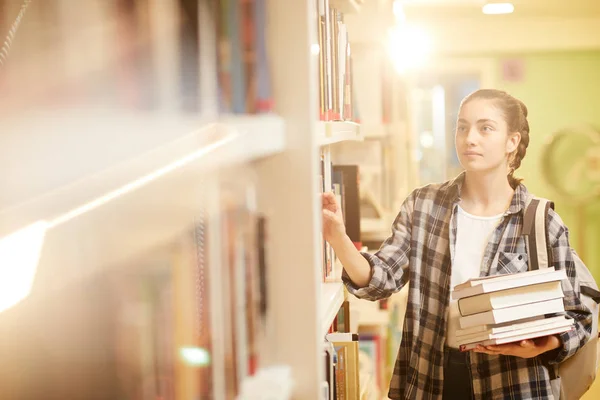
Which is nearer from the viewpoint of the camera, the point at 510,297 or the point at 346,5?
the point at 510,297

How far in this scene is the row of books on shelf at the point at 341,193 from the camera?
159 cm

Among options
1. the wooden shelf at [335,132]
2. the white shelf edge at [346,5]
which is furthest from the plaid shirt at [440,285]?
the white shelf edge at [346,5]

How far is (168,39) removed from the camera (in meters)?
0.62

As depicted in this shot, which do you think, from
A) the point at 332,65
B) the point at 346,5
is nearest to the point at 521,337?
the point at 332,65

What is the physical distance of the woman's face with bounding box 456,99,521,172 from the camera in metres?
1.73

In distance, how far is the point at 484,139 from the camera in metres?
1.73

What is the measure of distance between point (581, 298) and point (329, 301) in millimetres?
728

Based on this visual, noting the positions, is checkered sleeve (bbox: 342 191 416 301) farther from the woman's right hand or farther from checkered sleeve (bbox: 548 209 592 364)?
checkered sleeve (bbox: 548 209 592 364)

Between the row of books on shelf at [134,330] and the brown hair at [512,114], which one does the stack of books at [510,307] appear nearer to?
the brown hair at [512,114]

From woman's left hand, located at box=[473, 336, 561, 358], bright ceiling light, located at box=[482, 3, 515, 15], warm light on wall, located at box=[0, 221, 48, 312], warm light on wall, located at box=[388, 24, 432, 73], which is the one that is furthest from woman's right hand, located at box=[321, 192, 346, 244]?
warm light on wall, located at box=[388, 24, 432, 73]

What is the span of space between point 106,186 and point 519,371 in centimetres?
142

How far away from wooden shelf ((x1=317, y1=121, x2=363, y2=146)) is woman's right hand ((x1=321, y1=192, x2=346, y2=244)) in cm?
12

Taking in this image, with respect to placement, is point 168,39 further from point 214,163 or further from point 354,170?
point 354,170

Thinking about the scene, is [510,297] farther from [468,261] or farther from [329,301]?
[329,301]
